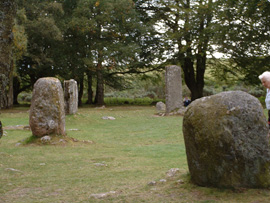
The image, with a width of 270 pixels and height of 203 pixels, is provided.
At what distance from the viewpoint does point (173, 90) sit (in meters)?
24.1

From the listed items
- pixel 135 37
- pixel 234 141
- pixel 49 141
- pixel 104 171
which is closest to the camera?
pixel 234 141

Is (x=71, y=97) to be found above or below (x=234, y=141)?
above

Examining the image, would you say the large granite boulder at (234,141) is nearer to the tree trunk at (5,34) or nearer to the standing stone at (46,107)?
the tree trunk at (5,34)

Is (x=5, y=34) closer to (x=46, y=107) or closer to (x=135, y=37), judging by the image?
(x=46, y=107)

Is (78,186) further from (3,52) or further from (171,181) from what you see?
(3,52)

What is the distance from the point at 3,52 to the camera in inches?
234

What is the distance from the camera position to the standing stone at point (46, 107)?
11695 mm

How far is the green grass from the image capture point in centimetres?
519

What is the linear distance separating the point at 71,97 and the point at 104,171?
13530 millimetres

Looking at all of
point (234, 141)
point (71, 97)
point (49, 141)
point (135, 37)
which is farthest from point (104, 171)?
point (135, 37)

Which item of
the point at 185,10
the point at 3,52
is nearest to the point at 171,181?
the point at 3,52

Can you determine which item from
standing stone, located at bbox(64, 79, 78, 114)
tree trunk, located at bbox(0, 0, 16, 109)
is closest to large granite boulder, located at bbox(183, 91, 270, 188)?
tree trunk, located at bbox(0, 0, 16, 109)

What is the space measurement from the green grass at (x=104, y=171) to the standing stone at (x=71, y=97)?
205 inches

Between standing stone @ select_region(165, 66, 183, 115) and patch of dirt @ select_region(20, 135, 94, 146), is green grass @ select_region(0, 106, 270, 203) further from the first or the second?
standing stone @ select_region(165, 66, 183, 115)
